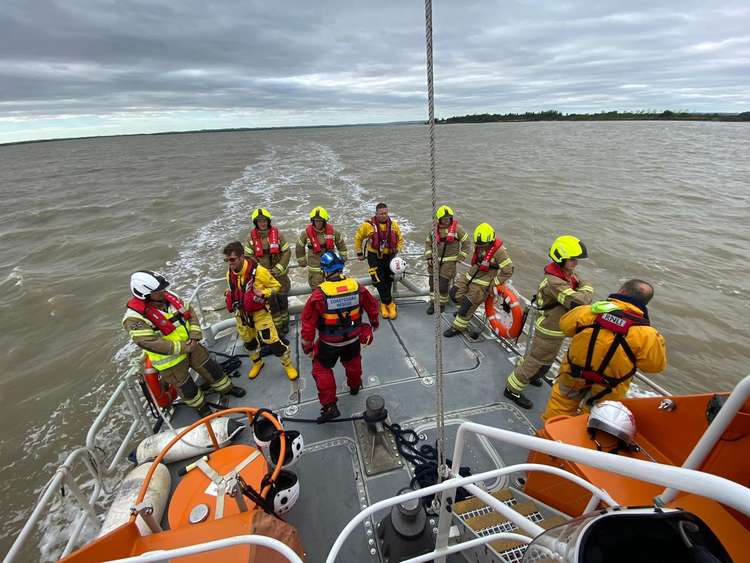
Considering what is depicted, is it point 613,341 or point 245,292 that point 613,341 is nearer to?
point 613,341

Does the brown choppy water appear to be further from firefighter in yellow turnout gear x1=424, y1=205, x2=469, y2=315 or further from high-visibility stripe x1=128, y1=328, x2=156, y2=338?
firefighter in yellow turnout gear x1=424, y1=205, x2=469, y2=315

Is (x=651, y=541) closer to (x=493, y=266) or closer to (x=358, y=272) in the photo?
(x=493, y=266)

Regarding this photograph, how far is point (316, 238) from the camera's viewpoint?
221 inches

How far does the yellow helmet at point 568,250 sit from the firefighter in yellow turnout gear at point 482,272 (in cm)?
127

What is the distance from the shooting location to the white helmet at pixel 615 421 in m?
2.09

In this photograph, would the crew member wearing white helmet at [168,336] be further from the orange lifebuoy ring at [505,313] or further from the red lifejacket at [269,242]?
the orange lifebuoy ring at [505,313]

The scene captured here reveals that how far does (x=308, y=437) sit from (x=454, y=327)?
257cm

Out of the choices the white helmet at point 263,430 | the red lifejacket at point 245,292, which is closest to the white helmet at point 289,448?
the white helmet at point 263,430

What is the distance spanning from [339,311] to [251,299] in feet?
4.43

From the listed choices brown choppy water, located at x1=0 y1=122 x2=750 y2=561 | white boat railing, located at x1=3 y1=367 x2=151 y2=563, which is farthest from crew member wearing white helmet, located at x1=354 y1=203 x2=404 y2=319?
brown choppy water, located at x1=0 y1=122 x2=750 y2=561

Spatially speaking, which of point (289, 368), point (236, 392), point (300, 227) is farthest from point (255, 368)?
point (300, 227)

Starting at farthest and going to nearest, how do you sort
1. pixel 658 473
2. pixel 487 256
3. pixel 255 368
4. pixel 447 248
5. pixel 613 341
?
pixel 447 248, pixel 487 256, pixel 255 368, pixel 613 341, pixel 658 473

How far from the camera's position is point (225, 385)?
4.09 meters

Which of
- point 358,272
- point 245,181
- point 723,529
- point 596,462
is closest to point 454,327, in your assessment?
point 723,529
